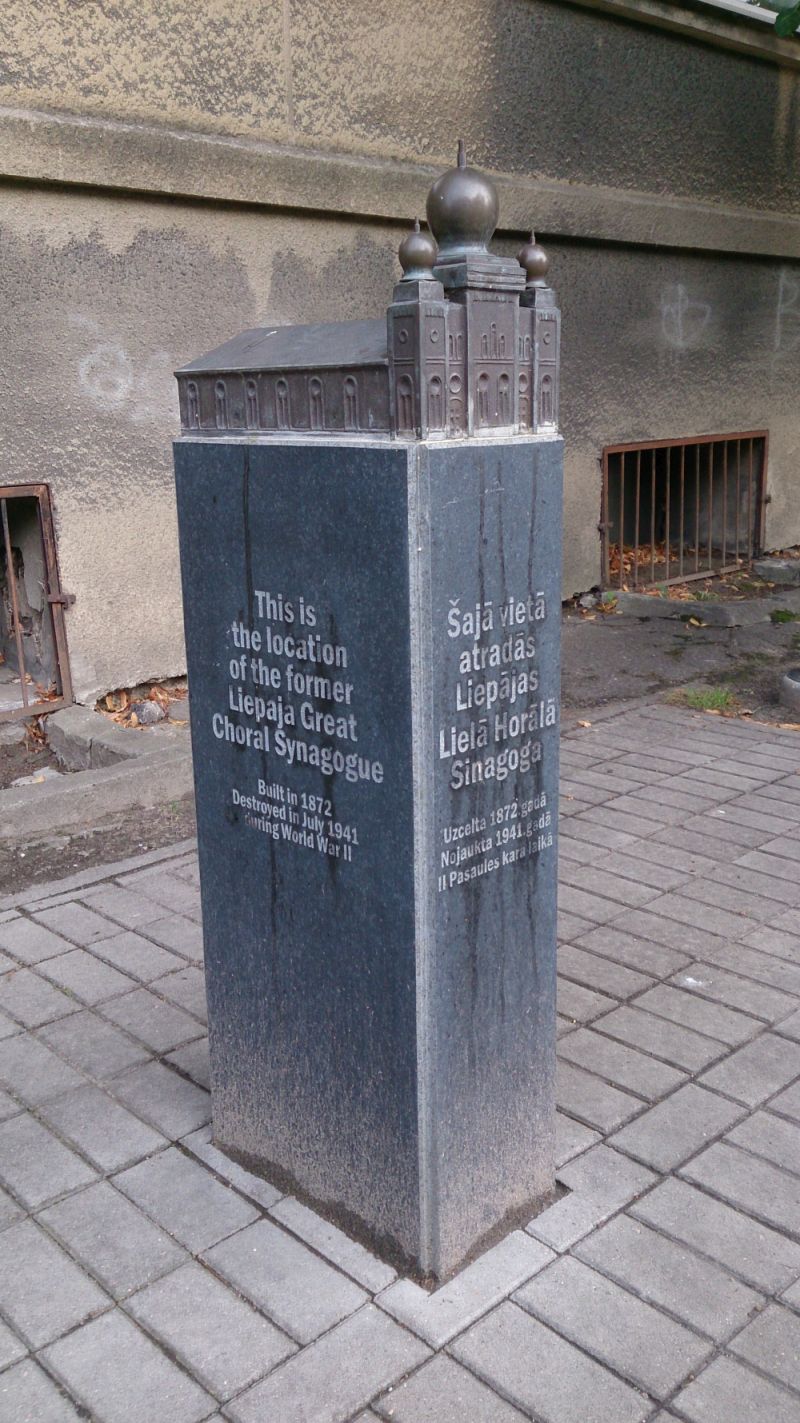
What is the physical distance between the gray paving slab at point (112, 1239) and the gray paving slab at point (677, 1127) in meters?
1.11

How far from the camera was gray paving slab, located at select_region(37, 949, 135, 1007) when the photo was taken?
3.64 metres

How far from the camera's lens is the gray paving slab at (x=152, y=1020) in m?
3.39

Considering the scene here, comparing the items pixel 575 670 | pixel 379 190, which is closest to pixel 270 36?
pixel 379 190

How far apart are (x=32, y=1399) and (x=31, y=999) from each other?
156 cm

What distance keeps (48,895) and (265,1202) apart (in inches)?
76.1

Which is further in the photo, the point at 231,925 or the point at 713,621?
the point at 713,621

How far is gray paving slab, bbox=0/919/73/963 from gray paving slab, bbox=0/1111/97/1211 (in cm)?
91

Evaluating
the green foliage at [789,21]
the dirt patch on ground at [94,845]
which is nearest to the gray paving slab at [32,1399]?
the dirt patch on ground at [94,845]

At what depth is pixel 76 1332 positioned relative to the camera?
2.34m

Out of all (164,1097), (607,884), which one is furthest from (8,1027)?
(607,884)

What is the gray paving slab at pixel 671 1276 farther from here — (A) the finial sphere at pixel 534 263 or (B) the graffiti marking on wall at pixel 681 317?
(B) the graffiti marking on wall at pixel 681 317

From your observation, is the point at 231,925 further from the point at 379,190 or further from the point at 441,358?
the point at 379,190

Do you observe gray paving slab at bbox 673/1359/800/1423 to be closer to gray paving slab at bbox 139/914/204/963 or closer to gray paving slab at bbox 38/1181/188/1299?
gray paving slab at bbox 38/1181/188/1299

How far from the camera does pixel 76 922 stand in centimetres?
411
